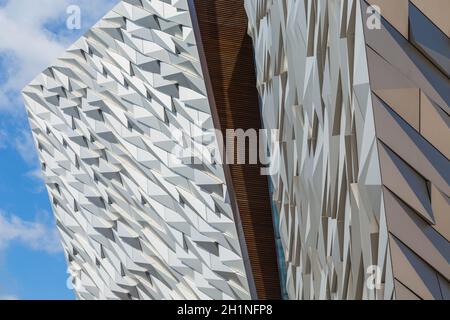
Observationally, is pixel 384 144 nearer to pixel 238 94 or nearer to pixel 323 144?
pixel 323 144

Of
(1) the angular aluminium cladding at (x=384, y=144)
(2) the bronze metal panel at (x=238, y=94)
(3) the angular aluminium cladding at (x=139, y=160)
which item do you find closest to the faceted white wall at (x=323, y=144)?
(1) the angular aluminium cladding at (x=384, y=144)

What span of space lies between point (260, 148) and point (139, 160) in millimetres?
5560

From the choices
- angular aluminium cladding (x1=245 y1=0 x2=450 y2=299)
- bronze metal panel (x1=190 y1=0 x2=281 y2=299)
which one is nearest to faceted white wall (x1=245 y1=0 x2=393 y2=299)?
angular aluminium cladding (x1=245 y1=0 x2=450 y2=299)

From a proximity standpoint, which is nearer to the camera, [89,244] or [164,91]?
[164,91]

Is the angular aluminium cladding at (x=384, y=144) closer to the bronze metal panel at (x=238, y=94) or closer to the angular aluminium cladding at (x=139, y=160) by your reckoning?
the bronze metal panel at (x=238, y=94)

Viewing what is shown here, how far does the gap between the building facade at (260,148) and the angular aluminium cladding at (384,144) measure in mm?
21

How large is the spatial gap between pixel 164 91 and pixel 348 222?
12.7 m

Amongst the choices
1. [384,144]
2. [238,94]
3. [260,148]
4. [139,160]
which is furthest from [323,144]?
[139,160]

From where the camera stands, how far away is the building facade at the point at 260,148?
883 cm

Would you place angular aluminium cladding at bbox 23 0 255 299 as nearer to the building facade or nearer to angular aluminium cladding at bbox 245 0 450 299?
the building facade

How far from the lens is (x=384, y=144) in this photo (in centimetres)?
879
